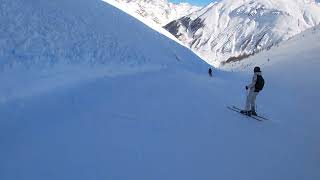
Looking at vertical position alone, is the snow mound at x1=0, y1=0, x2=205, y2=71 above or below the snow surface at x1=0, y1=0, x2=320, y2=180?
above

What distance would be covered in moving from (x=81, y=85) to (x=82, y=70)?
279 cm

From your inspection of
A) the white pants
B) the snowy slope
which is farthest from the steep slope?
the white pants

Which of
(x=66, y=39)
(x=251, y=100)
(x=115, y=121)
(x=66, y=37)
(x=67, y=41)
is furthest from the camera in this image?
(x=66, y=37)

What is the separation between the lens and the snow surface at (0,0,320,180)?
8578mm

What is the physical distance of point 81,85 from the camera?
51.0ft

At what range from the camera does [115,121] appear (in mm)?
11523

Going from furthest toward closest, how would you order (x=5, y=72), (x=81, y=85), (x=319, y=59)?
(x=319, y=59) → (x=81, y=85) → (x=5, y=72)

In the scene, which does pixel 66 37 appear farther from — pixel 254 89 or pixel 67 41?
pixel 254 89

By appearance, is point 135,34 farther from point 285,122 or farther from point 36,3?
point 285,122

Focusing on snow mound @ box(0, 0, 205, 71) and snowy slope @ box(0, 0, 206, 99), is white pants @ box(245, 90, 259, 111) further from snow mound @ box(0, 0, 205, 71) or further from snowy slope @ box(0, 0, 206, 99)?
snow mound @ box(0, 0, 205, 71)

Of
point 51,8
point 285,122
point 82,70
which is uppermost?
point 51,8

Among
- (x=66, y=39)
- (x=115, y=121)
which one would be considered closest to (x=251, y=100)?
(x=115, y=121)

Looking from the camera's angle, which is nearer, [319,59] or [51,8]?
[51,8]

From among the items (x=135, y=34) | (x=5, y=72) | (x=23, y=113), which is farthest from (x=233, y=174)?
(x=135, y=34)
